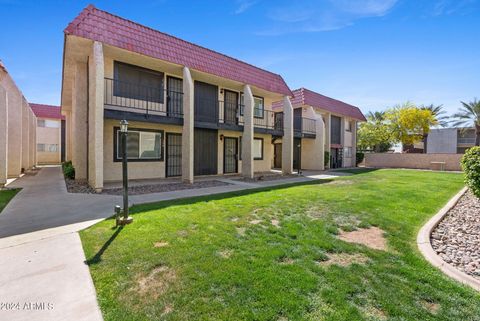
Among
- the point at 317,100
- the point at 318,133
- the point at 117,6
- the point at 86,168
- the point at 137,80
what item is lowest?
the point at 86,168

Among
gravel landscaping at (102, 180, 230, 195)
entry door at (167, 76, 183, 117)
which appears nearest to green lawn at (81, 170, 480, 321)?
gravel landscaping at (102, 180, 230, 195)

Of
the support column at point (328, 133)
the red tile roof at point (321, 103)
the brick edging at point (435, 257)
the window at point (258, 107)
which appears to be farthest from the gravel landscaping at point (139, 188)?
the support column at point (328, 133)

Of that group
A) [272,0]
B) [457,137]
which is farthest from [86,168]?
[457,137]

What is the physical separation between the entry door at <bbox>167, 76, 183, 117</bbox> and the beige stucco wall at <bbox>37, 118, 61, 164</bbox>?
74.6 ft

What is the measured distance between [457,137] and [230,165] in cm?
4307

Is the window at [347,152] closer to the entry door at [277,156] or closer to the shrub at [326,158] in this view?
the shrub at [326,158]

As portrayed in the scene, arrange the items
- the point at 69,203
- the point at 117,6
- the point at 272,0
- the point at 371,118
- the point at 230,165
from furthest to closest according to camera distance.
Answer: the point at 371,118, the point at 230,165, the point at 117,6, the point at 272,0, the point at 69,203

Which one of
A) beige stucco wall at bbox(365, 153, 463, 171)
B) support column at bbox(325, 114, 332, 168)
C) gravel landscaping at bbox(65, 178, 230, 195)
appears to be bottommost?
gravel landscaping at bbox(65, 178, 230, 195)

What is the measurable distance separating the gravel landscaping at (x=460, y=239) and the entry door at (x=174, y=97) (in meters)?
11.9

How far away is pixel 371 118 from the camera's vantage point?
122 feet

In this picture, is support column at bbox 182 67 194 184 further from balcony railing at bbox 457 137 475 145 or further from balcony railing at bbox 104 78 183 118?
balcony railing at bbox 457 137 475 145

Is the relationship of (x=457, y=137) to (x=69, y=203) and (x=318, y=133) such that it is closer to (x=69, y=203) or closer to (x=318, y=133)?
(x=318, y=133)

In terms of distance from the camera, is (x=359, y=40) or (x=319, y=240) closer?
(x=319, y=240)

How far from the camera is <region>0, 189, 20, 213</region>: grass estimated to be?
275 inches
